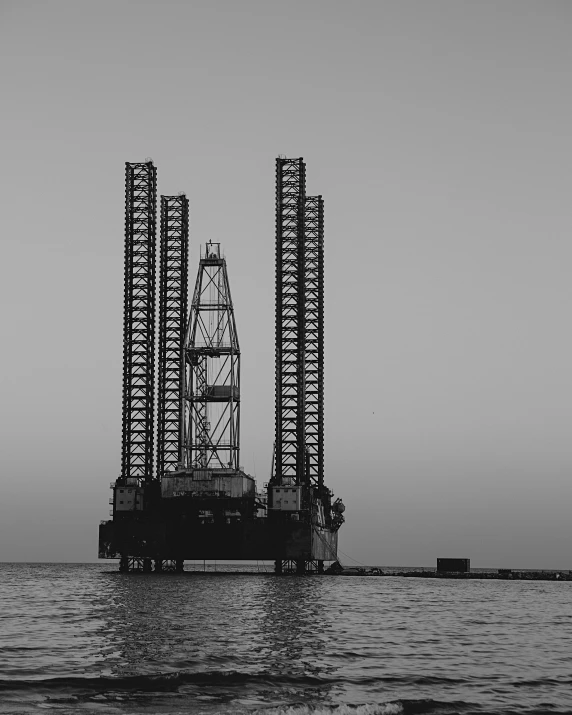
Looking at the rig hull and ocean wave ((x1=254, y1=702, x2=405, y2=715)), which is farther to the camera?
the rig hull

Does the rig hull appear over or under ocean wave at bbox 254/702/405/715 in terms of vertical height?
over

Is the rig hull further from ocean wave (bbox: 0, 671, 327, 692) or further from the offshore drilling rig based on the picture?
ocean wave (bbox: 0, 671, 327, 692)

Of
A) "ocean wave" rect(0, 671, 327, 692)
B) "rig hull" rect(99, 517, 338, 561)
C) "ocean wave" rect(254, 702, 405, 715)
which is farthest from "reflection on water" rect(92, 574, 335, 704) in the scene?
"rig hull" rect(99, 517, 338, 561)

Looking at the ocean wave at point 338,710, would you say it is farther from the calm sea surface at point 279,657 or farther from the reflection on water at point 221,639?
the reflection on water at point 221,639

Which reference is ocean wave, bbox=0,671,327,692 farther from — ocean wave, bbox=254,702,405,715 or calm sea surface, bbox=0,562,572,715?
ocean wave, bbox=254,702,405,715

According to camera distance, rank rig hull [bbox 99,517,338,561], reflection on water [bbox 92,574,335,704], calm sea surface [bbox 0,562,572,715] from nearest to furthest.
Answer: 1. calm sea surface [bbox 0,562,572,715]
2. reflection on water [bbox 92,574,335,704]
3. rig hull [bbox 99,517,338,561]

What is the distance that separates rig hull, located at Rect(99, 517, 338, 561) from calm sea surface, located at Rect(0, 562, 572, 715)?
2976 centimetres

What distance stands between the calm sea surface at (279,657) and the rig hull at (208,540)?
1172 inches

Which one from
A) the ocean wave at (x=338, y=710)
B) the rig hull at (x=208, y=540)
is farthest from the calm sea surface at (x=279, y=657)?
the rig hull at (x=208, y=540)

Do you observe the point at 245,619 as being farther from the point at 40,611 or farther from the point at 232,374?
the point at 232,374

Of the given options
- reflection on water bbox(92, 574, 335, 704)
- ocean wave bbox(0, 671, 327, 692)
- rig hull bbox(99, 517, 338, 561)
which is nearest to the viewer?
ocean wave bbox(0, 671, 327, 692)

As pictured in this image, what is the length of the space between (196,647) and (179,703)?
10.4 meters

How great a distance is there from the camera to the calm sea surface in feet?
84.8

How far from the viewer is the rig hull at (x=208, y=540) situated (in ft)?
299
